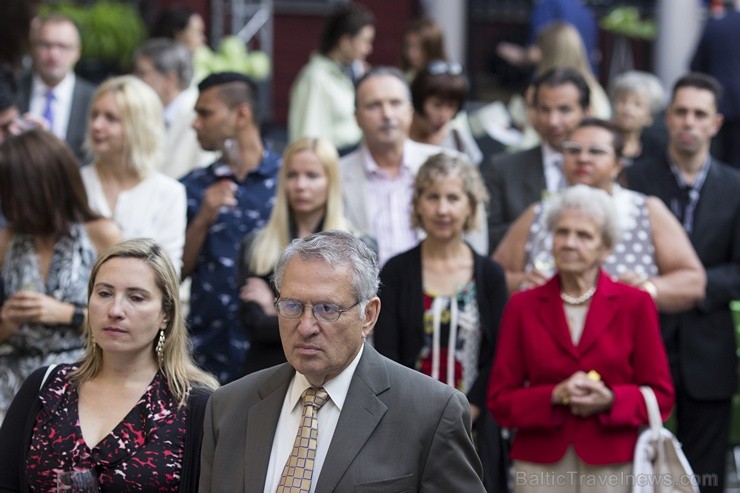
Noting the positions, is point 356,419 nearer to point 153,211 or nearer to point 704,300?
point 153,211

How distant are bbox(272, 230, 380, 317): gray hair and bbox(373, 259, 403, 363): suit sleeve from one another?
203 centimetres

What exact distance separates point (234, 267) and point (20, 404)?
8.44 ft

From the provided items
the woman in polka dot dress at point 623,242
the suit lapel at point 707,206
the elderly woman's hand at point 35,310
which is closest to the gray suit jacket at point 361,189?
the woman in polka dot dress at point 623,242

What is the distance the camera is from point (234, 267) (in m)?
7.15

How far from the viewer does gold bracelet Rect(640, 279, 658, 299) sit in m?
6.44

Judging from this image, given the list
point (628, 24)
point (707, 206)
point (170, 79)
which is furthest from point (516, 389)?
point (628, 24)

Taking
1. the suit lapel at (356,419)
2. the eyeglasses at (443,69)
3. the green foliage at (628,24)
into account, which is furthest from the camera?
the green foliage at (628,24)

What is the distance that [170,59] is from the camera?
9.17m

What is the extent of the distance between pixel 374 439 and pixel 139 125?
3677 millimetres

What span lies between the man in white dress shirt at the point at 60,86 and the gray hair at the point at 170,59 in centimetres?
46

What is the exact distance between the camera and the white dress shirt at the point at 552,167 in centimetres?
759

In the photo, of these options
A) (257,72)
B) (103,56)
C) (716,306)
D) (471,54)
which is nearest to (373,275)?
(716,306)

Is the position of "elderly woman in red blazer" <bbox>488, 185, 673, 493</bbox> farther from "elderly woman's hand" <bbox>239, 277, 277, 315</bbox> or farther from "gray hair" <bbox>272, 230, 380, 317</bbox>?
"gray hair" <bbox>272, 230, 380, 317</bbox>

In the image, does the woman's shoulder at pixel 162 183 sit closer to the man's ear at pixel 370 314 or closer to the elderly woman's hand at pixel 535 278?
the elderly woman's hand at pixel 535 278
